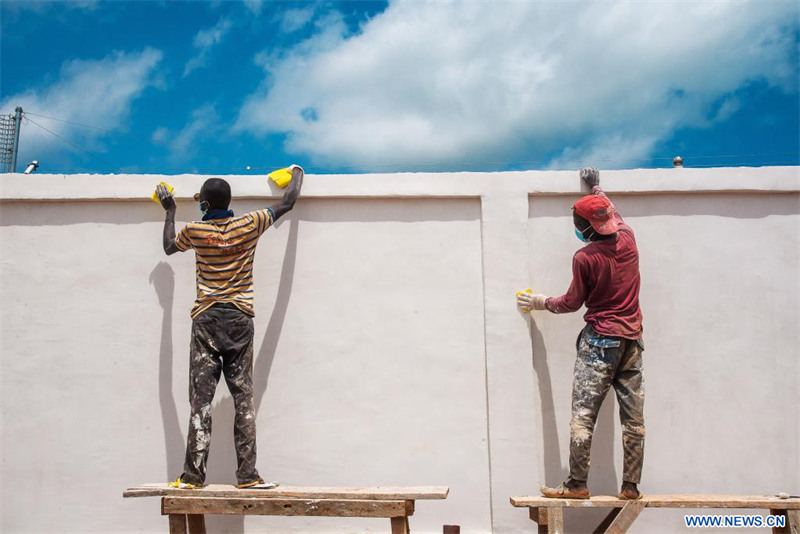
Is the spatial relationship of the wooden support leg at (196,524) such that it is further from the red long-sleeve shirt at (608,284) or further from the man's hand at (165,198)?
the red long-sleeve shirt at (608,284)

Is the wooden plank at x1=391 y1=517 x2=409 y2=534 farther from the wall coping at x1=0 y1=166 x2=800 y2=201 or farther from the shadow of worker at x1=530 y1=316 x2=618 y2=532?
the wall coping at x1=0 y1=166 x2=800 y2=201

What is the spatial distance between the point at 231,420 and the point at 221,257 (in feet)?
3.80

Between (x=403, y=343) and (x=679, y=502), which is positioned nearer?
(x=679, y=502)

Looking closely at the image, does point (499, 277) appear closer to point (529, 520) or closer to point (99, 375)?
point (529, 520)

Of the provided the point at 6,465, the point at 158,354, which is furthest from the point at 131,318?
the point at 6,465

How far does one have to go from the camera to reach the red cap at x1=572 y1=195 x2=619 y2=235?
399 cm

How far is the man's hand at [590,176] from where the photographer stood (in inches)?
177

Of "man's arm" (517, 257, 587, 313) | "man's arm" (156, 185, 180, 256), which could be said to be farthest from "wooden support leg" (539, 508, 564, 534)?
"man's arm" (156, 185, 180, 256)

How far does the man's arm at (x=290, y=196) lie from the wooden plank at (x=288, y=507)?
1698mm

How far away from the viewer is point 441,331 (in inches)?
177

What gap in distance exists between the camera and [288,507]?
360cm

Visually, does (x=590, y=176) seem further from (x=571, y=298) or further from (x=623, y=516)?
(x=623, y=516)

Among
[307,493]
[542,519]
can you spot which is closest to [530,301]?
[542,519]

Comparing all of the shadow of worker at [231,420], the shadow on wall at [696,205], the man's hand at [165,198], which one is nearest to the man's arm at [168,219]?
the man's hand at [165,198]
